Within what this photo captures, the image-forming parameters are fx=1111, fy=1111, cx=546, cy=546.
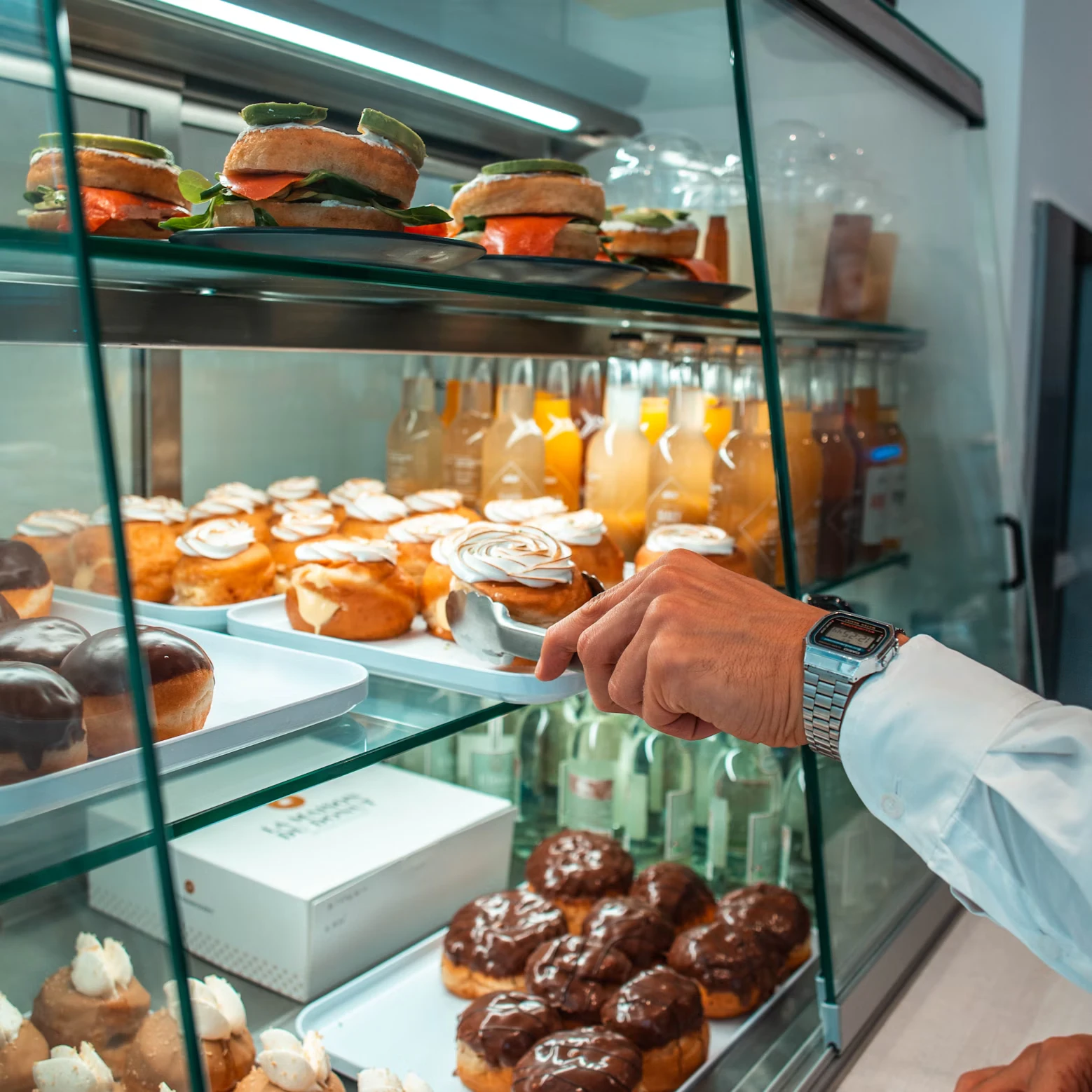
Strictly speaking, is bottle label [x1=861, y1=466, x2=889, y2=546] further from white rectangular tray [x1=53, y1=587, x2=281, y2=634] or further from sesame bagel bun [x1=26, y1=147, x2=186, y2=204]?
sesame bagel bun [x1=26, y1=147, x2=186, y2=204]

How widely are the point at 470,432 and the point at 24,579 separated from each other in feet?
3.92

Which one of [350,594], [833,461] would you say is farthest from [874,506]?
[350,594]

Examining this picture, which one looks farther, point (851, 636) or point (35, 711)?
point (851, 636)

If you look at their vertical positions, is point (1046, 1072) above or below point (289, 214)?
below

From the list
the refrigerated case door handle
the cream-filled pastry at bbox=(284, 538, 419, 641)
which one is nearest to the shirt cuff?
the cream-filled pastry at bbox=(284, 538, 419, 641)

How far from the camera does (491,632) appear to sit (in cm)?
116

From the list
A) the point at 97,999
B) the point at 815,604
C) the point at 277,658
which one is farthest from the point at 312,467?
the point at 97,999

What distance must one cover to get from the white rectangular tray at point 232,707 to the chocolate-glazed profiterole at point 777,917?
914 mm

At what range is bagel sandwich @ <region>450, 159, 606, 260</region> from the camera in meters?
1.32

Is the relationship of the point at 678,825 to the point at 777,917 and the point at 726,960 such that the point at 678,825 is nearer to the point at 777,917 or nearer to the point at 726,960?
the point at 777,917

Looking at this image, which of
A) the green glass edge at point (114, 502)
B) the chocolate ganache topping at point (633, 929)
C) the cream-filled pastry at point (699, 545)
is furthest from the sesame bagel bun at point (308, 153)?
the chocolate ganache topping at point (633, 929)

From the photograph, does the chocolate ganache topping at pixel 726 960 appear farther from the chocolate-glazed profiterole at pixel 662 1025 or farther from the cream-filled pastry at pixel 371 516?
the cream-filled pastry at pixel 371 516

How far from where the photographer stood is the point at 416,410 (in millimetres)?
1894

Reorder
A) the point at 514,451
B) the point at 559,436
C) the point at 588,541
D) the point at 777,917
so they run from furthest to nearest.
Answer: the point at 559,436 < the point at 514,451 < the point at 777,917 < the point at 588,541
